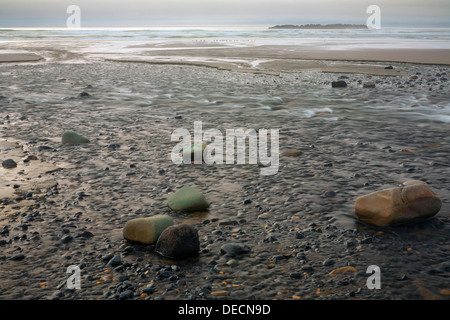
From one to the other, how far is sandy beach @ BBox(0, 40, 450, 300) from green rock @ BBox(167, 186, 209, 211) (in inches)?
4.1

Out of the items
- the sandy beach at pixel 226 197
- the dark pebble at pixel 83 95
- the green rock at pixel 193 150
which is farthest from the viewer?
the dark pebble at pixel 83 95

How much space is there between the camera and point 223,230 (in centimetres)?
445

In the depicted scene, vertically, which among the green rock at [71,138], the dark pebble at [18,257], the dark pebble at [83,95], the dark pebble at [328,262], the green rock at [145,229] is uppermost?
the dark pebble at [83,95]

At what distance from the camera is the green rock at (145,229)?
4.15 meters

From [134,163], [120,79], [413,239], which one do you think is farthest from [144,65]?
[413,239]

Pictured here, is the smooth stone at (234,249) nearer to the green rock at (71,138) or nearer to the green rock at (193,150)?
the green rock at (193,150)

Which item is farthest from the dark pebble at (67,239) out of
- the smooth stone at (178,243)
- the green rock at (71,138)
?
the green rock at (71,138)

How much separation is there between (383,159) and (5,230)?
5192 millimetres

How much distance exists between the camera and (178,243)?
12.8ft

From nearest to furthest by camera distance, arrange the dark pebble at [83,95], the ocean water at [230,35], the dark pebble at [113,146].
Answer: the dark pebble at [113,146]
the dark pebble at [83,95]
the ocean water at [230,35]

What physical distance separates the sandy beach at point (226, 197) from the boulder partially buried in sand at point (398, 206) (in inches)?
3.9

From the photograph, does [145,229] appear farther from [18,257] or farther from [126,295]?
[18,257]

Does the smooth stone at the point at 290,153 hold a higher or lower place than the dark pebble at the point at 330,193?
higher

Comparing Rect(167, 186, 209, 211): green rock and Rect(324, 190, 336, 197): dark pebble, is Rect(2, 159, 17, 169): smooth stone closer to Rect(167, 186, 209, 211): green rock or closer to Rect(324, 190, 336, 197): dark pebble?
Rect(167, 186, 209, 211): green rock
